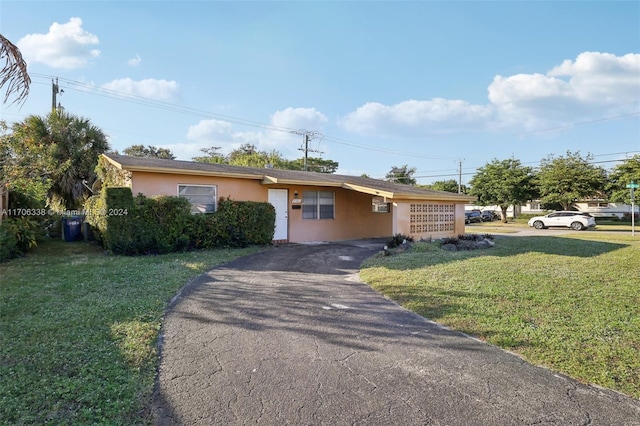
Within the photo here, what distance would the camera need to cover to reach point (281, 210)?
41.7 feet

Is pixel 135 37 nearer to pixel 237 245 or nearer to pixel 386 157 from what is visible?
pixel 237 245

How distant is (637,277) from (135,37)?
14.9 metres

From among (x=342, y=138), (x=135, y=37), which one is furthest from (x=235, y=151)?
(x=135, y=37)

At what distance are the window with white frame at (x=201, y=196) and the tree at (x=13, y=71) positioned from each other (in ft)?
19.7

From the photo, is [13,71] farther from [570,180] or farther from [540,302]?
[570,180]

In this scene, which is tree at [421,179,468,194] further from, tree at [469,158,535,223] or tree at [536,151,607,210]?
tree at [536,151,607,210]

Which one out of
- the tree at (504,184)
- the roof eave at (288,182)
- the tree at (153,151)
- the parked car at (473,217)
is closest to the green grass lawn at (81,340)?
the roof eave at (288,182)

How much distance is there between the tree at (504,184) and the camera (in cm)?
3412

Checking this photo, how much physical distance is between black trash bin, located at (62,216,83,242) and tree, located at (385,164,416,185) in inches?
1913

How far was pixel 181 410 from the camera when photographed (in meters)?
2.48

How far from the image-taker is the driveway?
8.04ft

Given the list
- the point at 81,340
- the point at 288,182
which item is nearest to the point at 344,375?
the point at 81,340

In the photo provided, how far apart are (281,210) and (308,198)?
129 cm

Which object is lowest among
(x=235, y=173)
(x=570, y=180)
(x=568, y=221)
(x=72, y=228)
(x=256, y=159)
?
(x=568, y=221)
